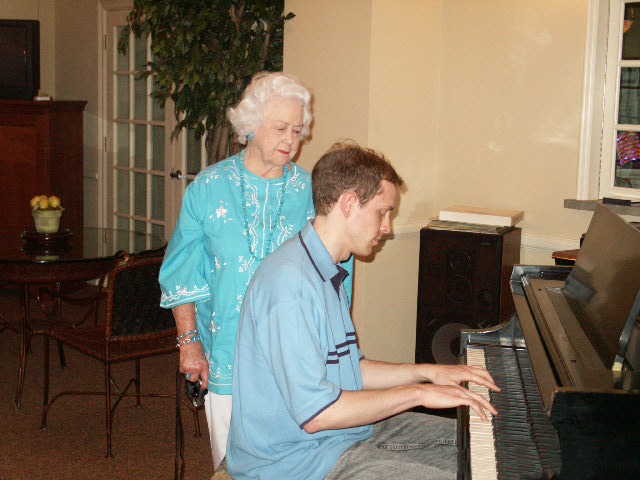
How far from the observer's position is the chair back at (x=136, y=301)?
11.9 feet

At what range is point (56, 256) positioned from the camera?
13.8 feet

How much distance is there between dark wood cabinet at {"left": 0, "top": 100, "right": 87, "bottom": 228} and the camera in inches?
256

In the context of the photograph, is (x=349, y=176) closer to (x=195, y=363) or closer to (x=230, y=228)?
(x=230, y=228)

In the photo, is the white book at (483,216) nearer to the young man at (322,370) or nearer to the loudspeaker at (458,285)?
the loudspeaker at (458,285)

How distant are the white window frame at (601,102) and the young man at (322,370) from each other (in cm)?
202

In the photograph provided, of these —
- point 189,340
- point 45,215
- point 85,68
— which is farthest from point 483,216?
point 85,68

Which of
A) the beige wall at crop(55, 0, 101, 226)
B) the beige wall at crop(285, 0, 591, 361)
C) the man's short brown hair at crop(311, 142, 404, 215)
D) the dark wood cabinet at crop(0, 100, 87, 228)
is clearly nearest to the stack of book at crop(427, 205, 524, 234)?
the beige wall at crop(285, 0, 591, 361)

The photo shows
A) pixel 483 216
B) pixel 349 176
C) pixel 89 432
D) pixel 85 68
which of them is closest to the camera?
pixel 349 176

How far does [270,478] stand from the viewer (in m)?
1.95

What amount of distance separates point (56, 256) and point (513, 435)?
118 inches

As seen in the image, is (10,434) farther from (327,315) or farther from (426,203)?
(327,315)

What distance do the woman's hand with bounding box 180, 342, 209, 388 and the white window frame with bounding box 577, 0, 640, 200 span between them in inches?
81.5

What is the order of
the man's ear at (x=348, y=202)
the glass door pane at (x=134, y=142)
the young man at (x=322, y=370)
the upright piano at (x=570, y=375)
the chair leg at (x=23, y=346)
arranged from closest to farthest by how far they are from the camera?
the upright piano at (x=570, y=375), the young man at (x=322, y=370), the man's ear at (x=348, y=202), the chair leg at (x=23, y=346), the glass door pane at (x=134, y=142)

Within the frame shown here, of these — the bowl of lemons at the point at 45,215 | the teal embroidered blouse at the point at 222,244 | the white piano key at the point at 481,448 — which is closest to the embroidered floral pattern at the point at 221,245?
the teal embroidered blouse at the point at 222,244
